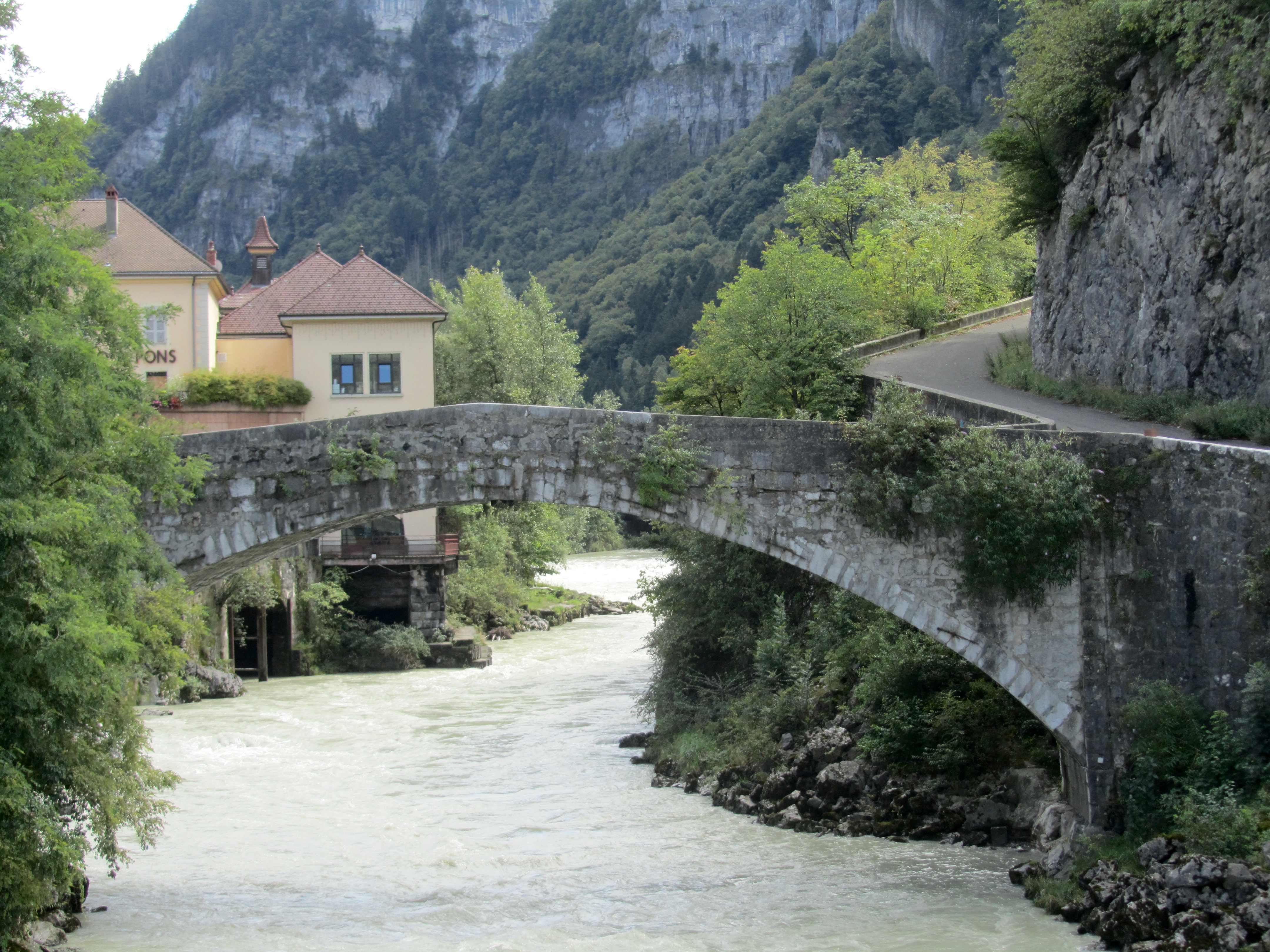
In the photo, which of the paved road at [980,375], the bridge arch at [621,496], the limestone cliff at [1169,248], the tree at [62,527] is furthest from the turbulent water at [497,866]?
the limestone cliff at [1169,248]

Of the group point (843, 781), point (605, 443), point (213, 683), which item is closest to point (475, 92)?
point (213, 683)

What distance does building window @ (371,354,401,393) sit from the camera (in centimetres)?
3559

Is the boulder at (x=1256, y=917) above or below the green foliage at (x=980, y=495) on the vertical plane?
below

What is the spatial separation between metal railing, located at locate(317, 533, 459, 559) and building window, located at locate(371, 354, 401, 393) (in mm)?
4111

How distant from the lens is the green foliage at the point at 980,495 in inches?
489

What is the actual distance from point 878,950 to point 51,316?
28.6ft

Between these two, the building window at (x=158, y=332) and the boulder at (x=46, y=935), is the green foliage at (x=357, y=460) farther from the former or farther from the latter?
the building window at (x=158, y=332)

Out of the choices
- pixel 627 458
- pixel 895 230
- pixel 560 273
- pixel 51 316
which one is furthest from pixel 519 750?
pixel 560 273

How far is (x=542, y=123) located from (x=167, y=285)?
13498 cm

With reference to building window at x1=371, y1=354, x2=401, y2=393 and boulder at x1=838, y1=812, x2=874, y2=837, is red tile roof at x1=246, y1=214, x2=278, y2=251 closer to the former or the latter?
building window at x1=371, y1=354, x2=401, y2=393

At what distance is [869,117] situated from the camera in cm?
9856

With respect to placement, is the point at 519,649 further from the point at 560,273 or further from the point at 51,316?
the point at 560,273

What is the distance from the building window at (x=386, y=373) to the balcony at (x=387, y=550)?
4109 mm

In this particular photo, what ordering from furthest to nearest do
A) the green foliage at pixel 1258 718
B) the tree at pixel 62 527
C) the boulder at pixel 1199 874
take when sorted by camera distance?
the green foliage at pixel 1258 718 < the boulder at pixel 1199 874 < the tree at pixel 62 527
